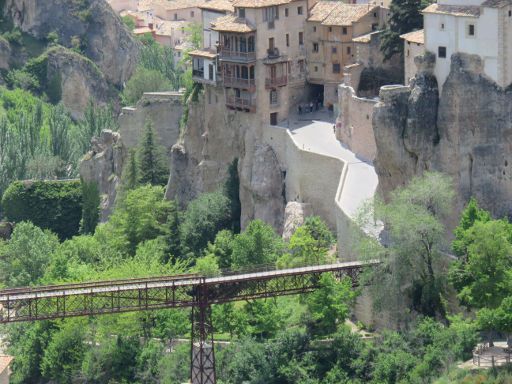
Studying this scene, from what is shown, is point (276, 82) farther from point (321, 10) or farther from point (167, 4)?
point (167, 4)

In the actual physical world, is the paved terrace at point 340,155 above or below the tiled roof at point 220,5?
below

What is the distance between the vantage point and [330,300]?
256 ft

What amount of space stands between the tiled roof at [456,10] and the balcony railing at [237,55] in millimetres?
17418

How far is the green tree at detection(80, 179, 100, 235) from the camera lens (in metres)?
112

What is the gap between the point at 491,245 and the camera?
72.8m

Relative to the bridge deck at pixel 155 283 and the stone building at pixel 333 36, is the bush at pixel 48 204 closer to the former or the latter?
the stone building at pixel 333 36

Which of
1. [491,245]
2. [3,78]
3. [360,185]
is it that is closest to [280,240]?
[360,185]

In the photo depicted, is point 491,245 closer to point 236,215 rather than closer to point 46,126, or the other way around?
point 236,215

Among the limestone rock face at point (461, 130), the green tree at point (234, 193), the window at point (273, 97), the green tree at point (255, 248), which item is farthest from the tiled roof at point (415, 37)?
the green tree at point (234, 193)

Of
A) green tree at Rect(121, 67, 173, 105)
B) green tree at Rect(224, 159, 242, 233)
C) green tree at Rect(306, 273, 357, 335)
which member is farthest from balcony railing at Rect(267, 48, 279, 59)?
green tree at Rect(121, 67, 173, 105)

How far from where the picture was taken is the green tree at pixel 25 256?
330 ft

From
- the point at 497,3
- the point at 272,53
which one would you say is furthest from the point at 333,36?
the point at 497,3

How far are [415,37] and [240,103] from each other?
13224 millimetres

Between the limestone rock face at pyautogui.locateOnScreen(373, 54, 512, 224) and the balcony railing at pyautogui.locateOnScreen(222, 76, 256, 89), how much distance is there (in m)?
16.6
